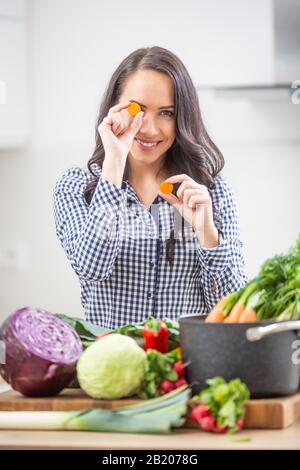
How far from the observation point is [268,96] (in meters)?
3.11

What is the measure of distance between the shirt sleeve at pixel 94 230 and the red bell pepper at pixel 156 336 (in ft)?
1.65

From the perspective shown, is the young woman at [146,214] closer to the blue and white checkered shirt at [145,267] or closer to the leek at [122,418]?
the blue and white checkered shirt at [145,267]

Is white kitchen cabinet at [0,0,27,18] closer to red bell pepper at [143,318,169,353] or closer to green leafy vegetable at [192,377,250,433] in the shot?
red bell pepper at [143,318,169,353]

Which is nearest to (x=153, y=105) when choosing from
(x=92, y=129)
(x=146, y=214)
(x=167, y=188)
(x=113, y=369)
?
(x=146, y=214)

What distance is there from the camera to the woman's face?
6.39 feet

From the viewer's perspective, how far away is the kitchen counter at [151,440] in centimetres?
103

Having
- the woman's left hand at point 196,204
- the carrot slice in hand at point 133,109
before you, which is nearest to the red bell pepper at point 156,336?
the woman's left hand at point 196,204

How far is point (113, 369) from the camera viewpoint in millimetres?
1184

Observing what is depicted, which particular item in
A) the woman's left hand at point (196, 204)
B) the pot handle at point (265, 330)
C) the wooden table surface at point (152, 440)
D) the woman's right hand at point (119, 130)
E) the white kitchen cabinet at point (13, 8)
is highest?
the white kitchen cabinet at point (13, 8)

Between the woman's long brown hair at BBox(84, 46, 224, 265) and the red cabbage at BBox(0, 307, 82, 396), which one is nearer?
the red cabbage at BBox(0, 307, 82, 396)

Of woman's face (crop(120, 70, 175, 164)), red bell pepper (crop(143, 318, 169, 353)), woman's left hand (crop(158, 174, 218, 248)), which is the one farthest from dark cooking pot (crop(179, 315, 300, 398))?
woman's face (crop(120, 70, 175, 164))

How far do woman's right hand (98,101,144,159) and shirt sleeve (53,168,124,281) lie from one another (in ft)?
0.25
